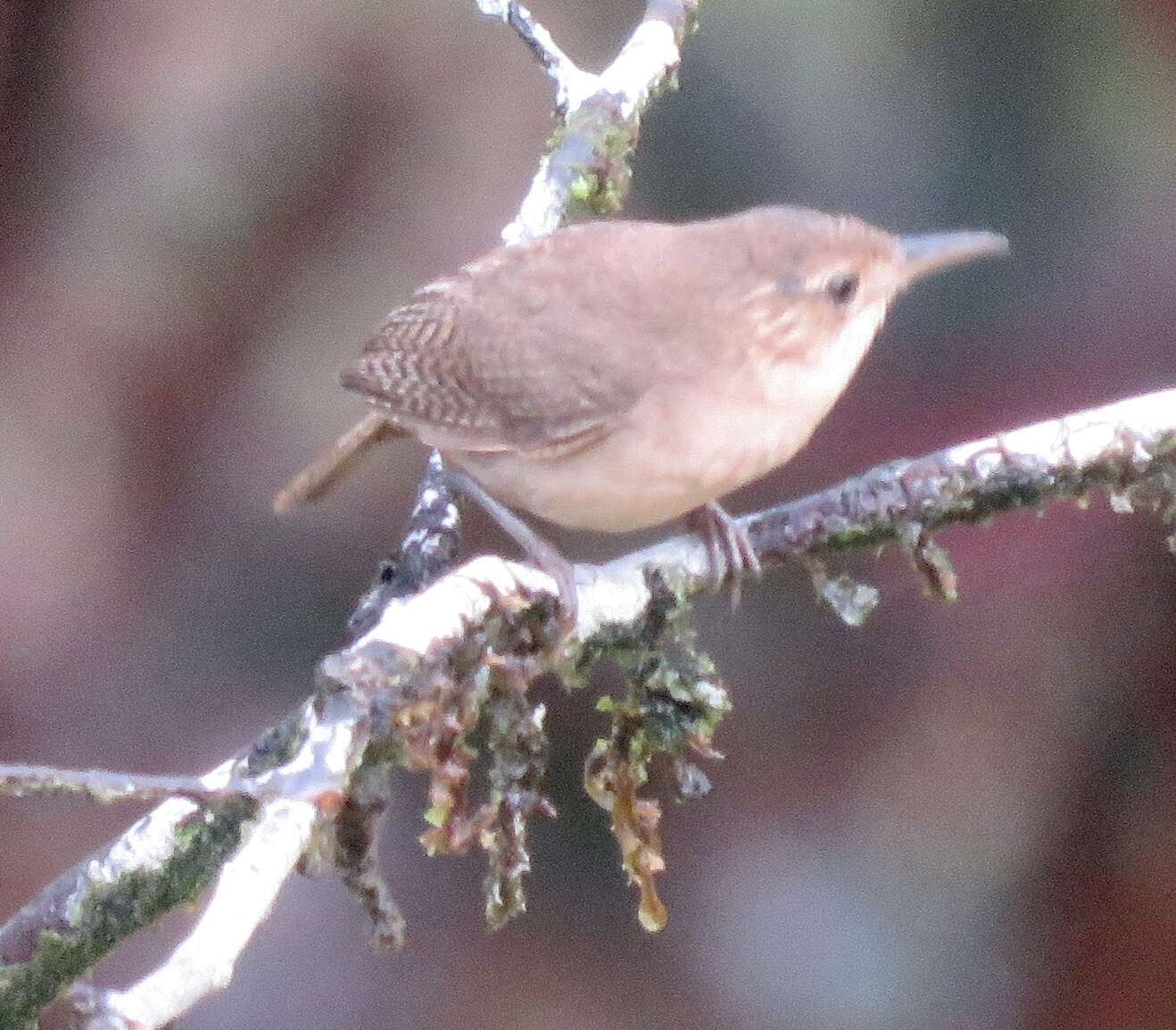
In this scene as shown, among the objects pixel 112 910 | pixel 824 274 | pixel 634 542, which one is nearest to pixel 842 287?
pixel 824 274

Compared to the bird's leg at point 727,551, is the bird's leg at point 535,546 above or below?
above

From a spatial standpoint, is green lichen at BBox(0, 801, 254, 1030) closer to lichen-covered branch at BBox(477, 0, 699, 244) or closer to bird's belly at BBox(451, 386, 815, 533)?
bird's belly at BBox(451, 386, 815, 533)

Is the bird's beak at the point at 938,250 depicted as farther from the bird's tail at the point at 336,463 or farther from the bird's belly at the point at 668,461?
the bird's tail at the point at 336,463

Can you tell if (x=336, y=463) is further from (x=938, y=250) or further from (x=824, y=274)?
(x=938, y=250)

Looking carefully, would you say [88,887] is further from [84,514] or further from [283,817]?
[84,514]

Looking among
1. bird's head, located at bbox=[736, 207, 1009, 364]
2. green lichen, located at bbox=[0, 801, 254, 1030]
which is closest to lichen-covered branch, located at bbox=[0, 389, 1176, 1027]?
green lichen, located at bbox=[0, 801, 254, 1030]

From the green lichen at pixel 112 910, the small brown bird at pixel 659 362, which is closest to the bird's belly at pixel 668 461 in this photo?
the small brown bird at pixel 659 362
